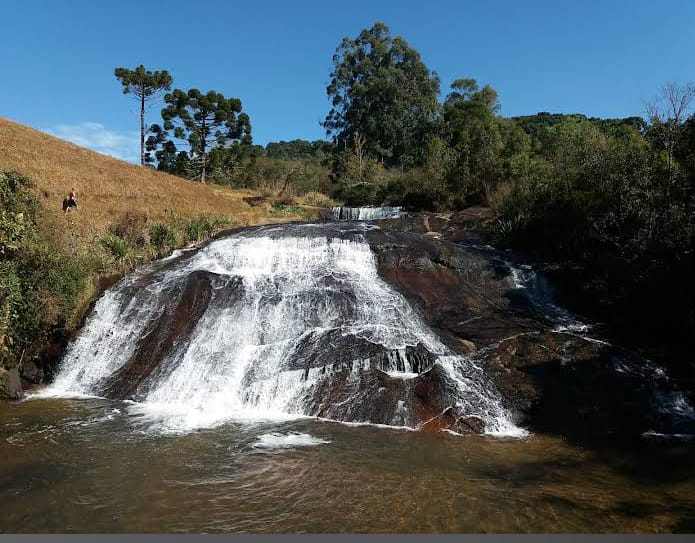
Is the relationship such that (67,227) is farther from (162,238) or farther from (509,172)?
(509,172)

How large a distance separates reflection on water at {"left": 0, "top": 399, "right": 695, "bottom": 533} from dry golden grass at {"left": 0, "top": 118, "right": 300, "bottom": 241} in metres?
10.2

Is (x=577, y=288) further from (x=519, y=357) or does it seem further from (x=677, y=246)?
(x=519, y=357)

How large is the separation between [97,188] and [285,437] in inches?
781

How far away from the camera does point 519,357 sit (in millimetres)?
11156

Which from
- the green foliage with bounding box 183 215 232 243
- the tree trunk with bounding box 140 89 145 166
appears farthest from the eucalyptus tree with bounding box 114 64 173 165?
the green foliage with bounding box 183 215 232 243

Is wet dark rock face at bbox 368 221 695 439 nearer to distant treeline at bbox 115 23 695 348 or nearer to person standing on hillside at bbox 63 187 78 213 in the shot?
distant treeline at bbox 115 23 695 348

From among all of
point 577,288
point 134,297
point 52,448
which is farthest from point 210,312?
point 577,288

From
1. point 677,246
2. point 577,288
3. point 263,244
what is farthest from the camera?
point 263,244

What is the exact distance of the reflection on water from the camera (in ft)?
19.1

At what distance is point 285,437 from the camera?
8.74 meters

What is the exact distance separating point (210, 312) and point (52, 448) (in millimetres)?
5330

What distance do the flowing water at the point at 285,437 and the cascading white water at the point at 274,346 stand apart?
0.04 metres

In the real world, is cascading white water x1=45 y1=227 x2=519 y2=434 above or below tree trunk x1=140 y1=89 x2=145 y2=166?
below

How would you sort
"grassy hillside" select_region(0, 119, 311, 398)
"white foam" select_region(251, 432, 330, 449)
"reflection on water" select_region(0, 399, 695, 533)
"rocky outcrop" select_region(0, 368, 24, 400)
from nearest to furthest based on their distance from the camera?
"reflection on water" select_region(0, 399, 695, 533) < "white foam" select_region(251, 432, 330, 449) < "rocky outcrop" select_region(0, 368, 24, 400) < "grassy hillside" select_region(0, 119, 311, 398)
